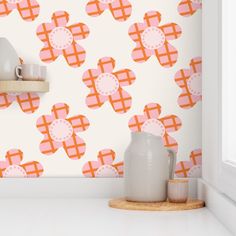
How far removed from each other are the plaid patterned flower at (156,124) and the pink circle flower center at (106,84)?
134mm

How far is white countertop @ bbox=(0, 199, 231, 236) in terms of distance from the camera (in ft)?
4.37

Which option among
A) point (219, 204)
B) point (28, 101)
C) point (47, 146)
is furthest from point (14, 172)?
point (219, 204)

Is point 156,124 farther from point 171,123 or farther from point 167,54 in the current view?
point 167,54

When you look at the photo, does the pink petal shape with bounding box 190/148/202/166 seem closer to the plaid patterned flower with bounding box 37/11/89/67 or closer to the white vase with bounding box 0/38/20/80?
the plaid patterned flower with bounding box 37/11/89/67

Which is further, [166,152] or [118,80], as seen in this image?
[118,80]

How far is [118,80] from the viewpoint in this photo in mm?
2039

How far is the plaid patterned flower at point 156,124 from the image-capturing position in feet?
6.67

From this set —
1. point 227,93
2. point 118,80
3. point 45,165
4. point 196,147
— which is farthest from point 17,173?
point 227,93

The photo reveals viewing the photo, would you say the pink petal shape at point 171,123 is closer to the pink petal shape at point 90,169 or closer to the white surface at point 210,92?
the white surface at point 210,92

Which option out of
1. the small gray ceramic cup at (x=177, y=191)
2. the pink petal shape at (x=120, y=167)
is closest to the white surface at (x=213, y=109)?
the small gray ceramic cup at (x=177, y=191)

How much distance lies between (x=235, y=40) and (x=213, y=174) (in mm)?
455

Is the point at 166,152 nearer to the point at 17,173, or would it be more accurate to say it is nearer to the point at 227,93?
the point at 227,93

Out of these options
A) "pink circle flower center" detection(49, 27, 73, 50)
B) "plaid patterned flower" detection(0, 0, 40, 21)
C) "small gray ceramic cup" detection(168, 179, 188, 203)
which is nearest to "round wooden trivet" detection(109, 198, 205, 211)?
"small gray ceramic cup" detection(168, 179, 188, 203)

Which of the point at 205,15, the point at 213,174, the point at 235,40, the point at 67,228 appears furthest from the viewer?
the point at 205,15
